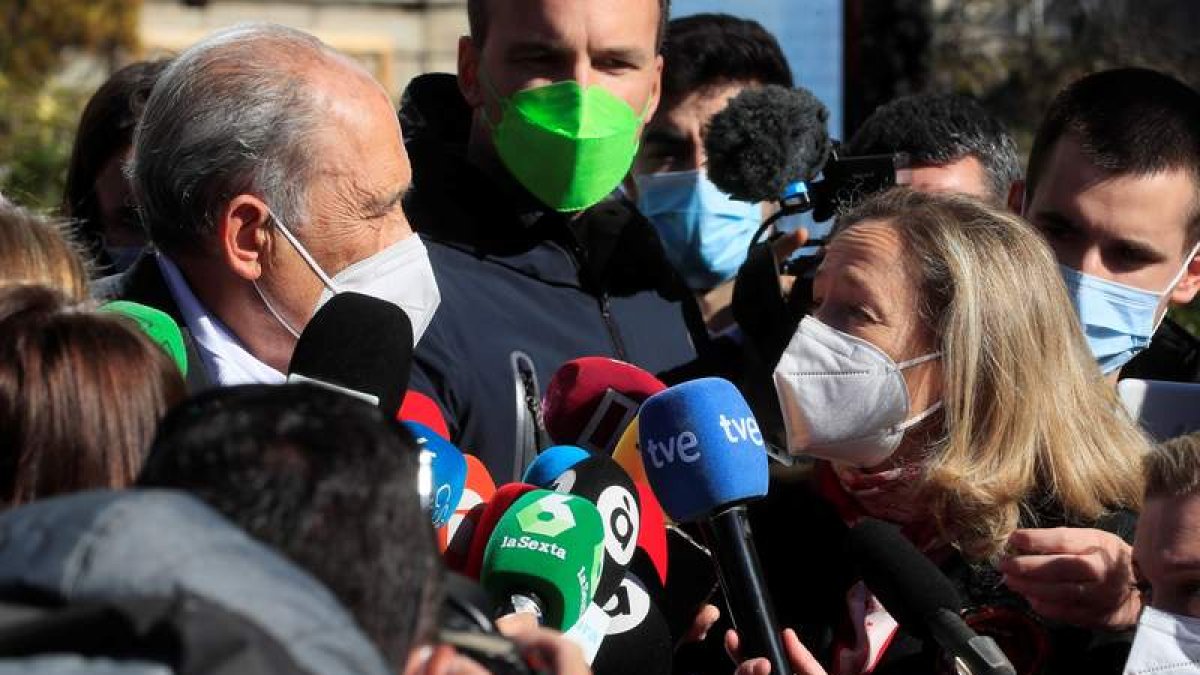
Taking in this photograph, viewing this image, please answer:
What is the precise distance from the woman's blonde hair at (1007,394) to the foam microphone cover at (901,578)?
1.62 feet

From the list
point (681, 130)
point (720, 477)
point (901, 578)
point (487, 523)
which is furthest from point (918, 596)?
point (681, 130)

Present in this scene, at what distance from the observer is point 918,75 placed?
1059 cm

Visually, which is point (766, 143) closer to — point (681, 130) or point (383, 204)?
point (681, 130)

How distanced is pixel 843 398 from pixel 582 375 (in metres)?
0.48

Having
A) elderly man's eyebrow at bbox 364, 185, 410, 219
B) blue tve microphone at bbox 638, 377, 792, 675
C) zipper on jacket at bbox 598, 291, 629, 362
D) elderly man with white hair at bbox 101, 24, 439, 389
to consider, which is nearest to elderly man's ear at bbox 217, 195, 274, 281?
elderly man with white hair at bbox 101, 24, 439, 389

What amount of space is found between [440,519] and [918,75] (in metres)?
8.63

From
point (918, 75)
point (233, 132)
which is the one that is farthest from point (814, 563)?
point (918, 75)

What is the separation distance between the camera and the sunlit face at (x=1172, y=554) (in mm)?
2426

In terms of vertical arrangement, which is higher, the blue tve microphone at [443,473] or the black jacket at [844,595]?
the blue tve microphone at [443,473]

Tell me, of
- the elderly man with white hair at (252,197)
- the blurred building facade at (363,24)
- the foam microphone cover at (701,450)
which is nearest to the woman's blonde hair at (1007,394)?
the foam microphone cover at (701,450)

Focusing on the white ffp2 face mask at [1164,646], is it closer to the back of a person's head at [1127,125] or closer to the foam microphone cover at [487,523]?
the foam microphone cover at [487,523]

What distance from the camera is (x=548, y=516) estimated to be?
2.32m

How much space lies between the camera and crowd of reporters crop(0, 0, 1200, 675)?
1.41 m

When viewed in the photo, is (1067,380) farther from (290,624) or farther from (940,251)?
(290,624)
